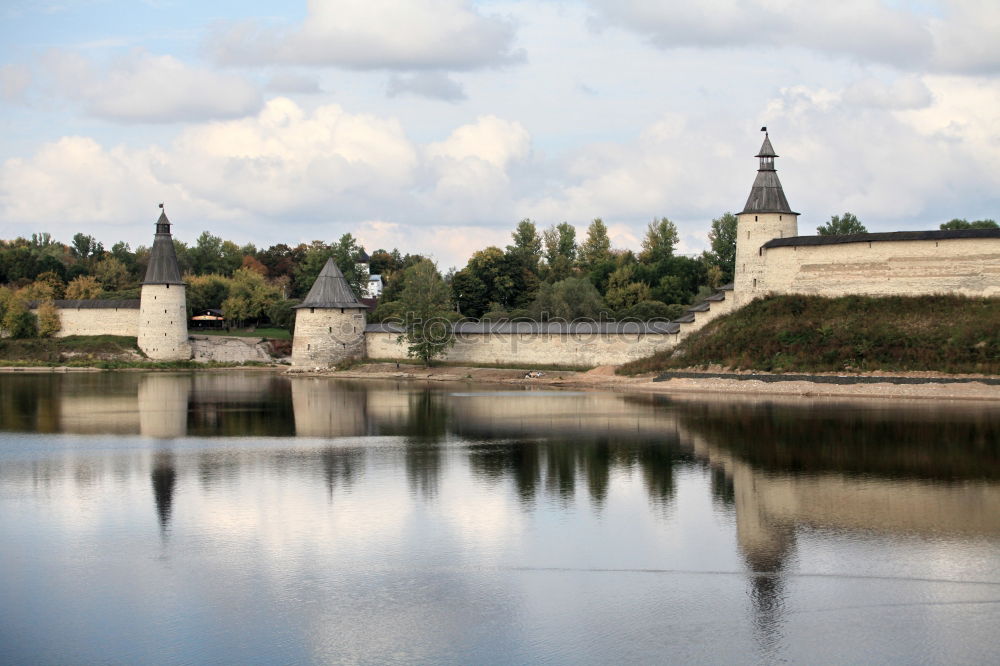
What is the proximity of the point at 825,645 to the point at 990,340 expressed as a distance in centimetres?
2129

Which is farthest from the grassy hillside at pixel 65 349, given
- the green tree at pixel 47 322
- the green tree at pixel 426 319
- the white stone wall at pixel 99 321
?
the green tree at pixel 426 319

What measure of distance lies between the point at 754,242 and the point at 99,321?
94.4 ft

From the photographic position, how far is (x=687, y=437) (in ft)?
66.5

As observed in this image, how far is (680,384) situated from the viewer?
3088 cm

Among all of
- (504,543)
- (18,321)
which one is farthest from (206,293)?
(504,543)

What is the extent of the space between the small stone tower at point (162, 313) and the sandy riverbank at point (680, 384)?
9101 mm

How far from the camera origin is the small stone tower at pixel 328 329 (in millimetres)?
40938

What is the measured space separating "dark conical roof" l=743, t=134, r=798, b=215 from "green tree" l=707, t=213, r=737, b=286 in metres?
18.4

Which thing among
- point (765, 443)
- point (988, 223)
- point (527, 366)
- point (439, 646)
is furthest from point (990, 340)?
point (988, 223)

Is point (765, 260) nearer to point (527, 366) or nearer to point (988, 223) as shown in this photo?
point (527, 366)

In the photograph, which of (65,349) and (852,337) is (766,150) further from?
(65,349)

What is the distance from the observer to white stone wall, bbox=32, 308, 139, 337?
46.5 m

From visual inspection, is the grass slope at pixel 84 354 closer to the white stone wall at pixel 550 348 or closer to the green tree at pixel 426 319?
the green tree at pixel 426 319

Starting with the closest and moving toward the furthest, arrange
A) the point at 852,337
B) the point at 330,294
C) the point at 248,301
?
the point at 852,337, the point at 330,294, the point at 248,301
